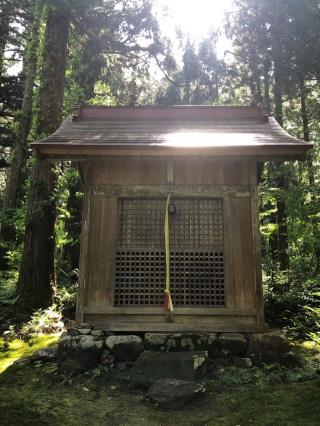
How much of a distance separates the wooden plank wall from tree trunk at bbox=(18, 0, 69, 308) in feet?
10.0

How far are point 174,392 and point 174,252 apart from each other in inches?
94.6

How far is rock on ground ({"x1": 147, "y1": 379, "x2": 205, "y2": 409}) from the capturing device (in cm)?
500

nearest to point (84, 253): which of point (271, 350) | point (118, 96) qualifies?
point (271, 350)

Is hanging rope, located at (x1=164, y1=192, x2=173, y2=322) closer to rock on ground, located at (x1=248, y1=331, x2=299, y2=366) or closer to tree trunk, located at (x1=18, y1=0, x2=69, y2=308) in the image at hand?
rock on ground, located at (x1=248, y1=331, x2=299, y2=366)

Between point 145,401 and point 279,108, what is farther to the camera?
point 279,108

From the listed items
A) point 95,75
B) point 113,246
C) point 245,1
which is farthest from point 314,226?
point 245,1

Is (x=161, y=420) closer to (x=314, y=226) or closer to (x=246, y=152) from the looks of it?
(x=246, y=152)

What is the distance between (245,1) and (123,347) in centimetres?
1498

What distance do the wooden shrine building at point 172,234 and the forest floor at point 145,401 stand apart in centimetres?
94

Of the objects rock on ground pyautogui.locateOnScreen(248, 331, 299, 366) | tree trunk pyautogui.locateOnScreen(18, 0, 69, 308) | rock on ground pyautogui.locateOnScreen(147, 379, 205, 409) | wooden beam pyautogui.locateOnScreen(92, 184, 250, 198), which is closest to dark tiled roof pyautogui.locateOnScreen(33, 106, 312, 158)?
wooden beam pyautogui.locateOnScreen(92, 184, 250, 198)

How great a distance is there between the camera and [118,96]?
1486cm

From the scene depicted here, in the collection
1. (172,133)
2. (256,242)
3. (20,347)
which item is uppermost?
(172,133)

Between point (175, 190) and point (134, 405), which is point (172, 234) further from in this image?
point (134, 405)

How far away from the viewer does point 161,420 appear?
4.66 m
